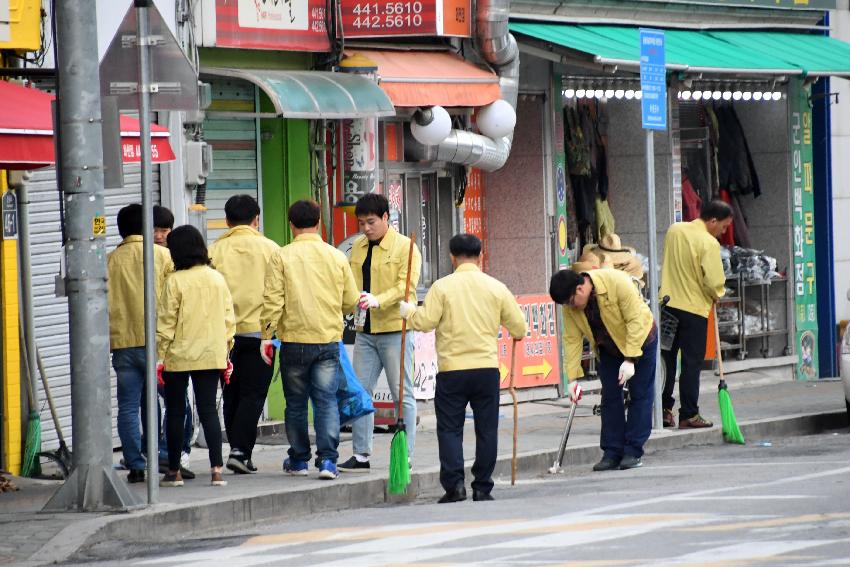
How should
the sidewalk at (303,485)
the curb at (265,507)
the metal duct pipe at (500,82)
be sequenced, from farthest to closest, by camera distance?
the metal duct pipe at (500,82), the sidewalk at (303,485), the curb at (265,507)

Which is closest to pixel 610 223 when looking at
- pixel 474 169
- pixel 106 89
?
pixel 474 169

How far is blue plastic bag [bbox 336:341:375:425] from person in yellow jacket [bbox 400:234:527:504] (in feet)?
2.68

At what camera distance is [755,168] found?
22.2 m

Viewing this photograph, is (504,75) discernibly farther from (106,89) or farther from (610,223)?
(106,89)

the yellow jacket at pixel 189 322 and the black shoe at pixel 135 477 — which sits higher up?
the yellow jacket at pixel 189 322

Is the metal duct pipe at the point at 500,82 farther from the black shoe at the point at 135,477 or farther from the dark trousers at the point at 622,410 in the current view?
the black shoe at the point at 135,477

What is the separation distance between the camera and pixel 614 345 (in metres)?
13.5

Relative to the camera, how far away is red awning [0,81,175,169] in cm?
1080

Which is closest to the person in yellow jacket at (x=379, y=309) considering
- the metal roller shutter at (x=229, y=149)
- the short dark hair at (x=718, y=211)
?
the metal roller shutter at (x=229, y=149)

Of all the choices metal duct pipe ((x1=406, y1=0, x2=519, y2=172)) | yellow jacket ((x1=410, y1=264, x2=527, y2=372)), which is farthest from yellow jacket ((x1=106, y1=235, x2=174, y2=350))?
metal duct pipe ((x1=406, y1=0, x2=519, y2=172))

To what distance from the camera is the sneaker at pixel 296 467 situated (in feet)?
41.7

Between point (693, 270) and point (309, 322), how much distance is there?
15.7 feet

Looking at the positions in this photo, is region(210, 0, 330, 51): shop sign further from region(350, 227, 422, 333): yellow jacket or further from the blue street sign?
region(350, 227, 422, 333): yellow jacket

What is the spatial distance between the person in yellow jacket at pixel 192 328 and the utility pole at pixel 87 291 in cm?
110
